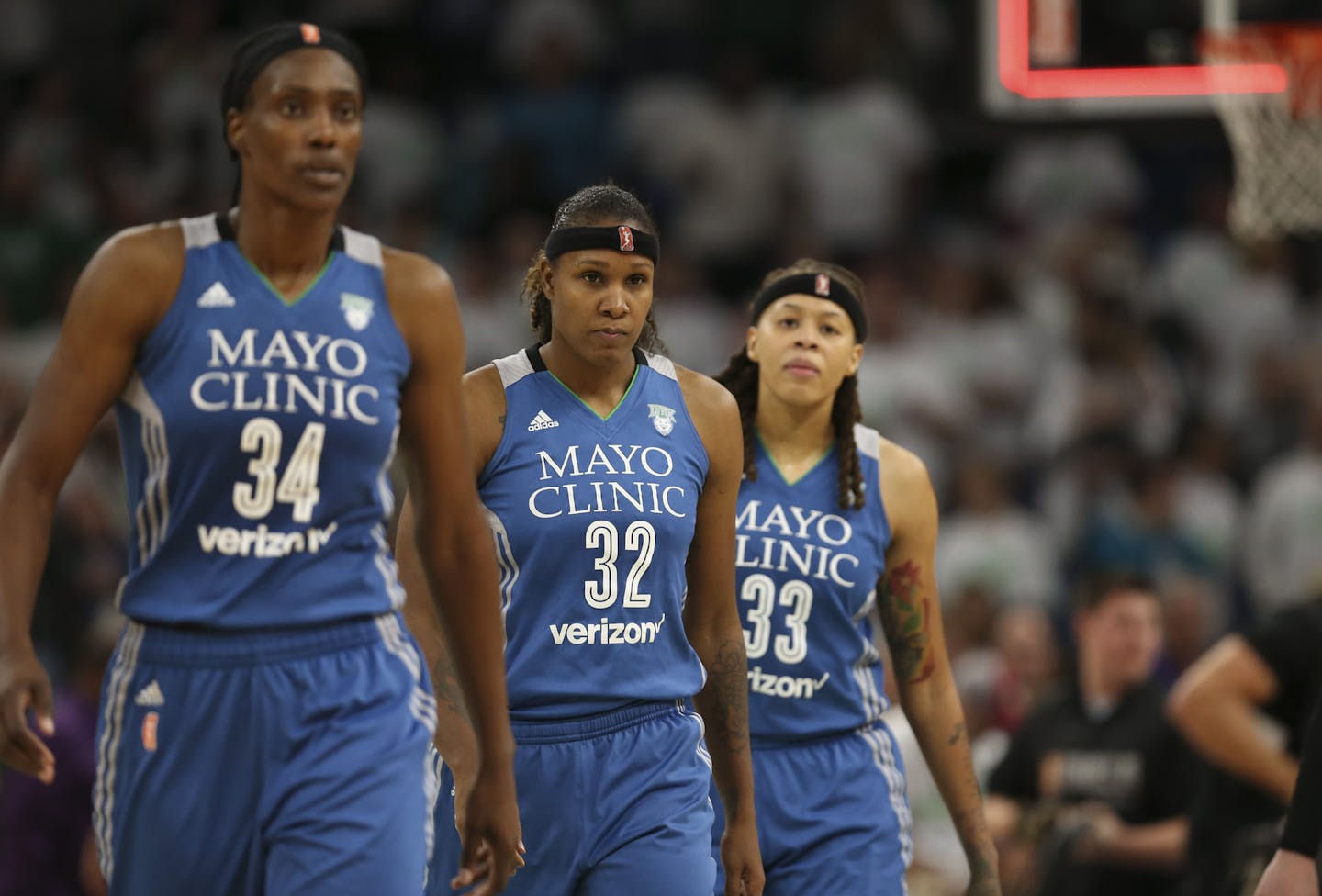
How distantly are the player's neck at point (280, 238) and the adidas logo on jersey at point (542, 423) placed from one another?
131 cm

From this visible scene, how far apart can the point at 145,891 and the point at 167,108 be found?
1210cm

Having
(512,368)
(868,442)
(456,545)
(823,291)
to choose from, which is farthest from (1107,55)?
(456,545)

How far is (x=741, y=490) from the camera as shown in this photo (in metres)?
6.36

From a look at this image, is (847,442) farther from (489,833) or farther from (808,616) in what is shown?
(489,833)

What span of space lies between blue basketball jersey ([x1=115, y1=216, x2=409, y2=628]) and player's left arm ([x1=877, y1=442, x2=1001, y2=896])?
8.31 ft

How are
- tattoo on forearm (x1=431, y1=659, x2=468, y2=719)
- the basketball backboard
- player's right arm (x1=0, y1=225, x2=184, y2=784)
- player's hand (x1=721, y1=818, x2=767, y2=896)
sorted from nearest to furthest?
player's right arm (x1=0, y1=225, x2=184, y2=784)
tattoo on forearm (x1=431, y1=659, x2=468, y2=719)
player's hand (x1=721, y1=818, x2=767, y2=896)
the basketball backboard

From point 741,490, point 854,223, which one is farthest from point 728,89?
point 741,490

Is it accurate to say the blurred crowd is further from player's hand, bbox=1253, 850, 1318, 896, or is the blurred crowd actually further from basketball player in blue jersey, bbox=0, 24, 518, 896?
basketball player in blue jersey, bbox=0, 24, 518, 896

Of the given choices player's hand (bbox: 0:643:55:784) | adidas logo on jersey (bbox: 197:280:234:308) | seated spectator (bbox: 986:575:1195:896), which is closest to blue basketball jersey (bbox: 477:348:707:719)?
adidas logo on jersey (bbox: 197:280:234:308)

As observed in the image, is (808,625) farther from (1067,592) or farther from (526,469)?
(1067,592)

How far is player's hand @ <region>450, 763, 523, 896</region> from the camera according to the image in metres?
4.29

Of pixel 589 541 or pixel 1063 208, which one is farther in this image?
pixel 1063 208

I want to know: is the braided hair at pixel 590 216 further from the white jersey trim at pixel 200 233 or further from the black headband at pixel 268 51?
the white jersey trim at pixel 200 233

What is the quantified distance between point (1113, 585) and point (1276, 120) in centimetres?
242
